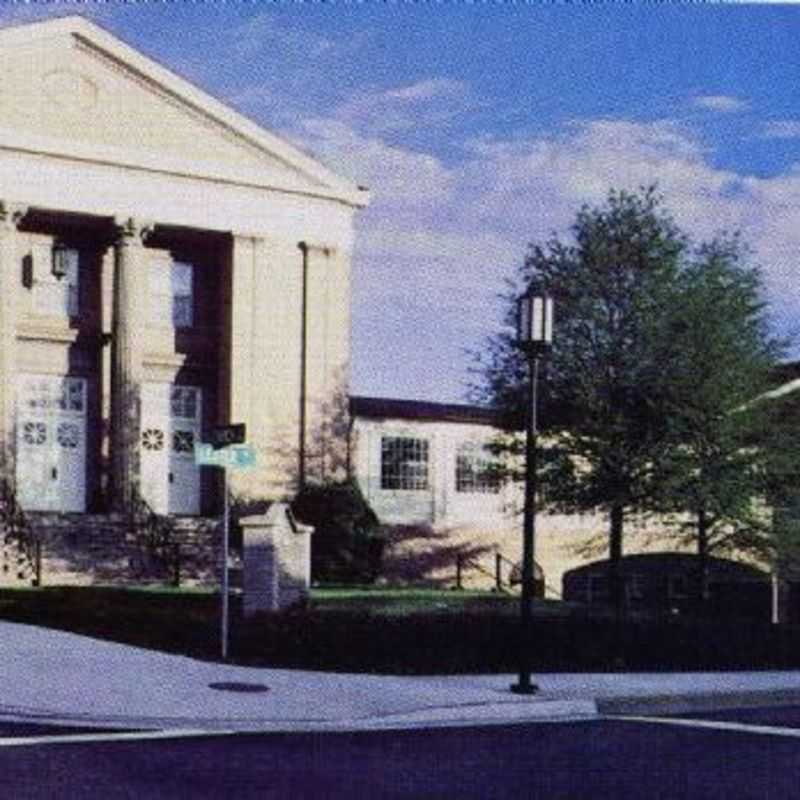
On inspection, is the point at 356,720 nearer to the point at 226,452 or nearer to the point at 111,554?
the point at 226,452

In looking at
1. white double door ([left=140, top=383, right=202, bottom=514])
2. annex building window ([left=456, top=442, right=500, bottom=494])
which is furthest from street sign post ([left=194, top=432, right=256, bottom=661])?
annex building window ([left=456, top=442, right=500, bottom=494])

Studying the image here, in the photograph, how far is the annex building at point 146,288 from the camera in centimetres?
3089

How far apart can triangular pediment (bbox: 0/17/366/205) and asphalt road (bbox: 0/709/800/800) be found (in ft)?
67.5

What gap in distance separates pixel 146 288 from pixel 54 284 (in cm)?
194

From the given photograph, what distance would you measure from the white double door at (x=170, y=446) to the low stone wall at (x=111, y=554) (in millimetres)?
2721

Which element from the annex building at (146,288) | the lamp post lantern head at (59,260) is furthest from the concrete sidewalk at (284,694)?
the lamp post lantern head at (59,260)

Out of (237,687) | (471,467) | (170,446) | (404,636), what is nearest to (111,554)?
(170,446)

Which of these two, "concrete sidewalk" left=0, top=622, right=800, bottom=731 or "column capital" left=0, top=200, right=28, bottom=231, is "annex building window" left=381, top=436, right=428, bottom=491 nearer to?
"column capital" left=0, top=200, right=28, bottom=231

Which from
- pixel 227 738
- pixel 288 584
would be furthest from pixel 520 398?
pixel 227 738

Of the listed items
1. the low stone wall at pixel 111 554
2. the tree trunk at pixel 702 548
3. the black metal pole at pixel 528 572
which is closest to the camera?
the black metal pole at pixel 528 572

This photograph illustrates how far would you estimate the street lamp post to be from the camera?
16.2m

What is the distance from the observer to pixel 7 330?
3041 cm

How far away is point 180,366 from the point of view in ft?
111

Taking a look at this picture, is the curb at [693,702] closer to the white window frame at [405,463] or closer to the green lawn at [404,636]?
the green lawn at [404,636]
